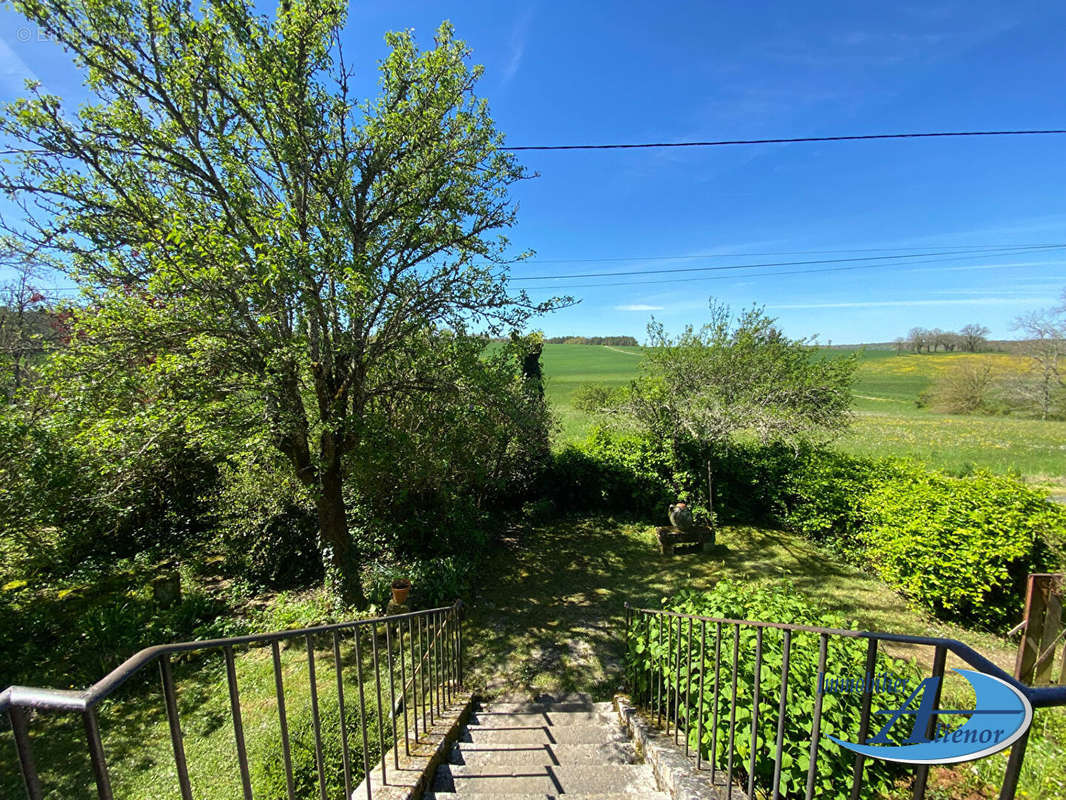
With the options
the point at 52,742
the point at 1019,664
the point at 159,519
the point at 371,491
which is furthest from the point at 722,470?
the point at 159,519

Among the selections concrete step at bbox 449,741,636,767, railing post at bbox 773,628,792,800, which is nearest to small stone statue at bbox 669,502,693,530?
concrete step at bbox 449,741,636,767

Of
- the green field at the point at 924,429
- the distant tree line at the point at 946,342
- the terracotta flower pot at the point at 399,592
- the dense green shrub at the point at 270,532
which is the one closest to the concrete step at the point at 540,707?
the terracotta flower pot at the point at 399,592

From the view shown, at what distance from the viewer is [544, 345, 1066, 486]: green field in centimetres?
1255

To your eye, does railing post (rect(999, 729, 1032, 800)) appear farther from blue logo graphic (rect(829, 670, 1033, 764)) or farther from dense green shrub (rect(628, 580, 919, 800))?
dense green shrub (rect(628, 580, 919, 800))

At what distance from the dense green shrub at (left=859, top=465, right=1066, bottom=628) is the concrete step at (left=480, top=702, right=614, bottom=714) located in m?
4.47

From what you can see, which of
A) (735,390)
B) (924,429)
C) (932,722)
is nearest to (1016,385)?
(924,429)

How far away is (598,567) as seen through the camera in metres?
7.33

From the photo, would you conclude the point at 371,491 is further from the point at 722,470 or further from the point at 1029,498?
the point at 1029,498

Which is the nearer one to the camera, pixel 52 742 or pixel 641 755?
pixel 641 755

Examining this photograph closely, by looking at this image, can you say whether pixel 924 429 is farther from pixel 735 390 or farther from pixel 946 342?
pixel 946 342

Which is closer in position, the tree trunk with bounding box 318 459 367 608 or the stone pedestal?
the tree trunk with bounding box 318 459 367 608

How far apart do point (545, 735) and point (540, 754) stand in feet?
1.17

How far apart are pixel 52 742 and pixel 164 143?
6.00 meters

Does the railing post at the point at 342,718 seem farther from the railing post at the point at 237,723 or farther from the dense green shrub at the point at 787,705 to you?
the dense green shrub at the point at 787,705
